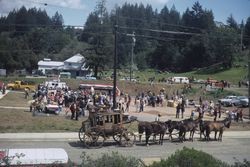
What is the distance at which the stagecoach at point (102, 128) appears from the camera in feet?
88.7

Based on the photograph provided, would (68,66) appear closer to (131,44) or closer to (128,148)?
(131,44)

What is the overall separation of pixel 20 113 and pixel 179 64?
107 m

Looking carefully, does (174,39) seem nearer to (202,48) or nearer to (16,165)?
(202,48)

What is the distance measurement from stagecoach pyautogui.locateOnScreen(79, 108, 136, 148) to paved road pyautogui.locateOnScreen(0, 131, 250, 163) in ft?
1.56

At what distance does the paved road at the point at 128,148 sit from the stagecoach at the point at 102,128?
1.56 ft

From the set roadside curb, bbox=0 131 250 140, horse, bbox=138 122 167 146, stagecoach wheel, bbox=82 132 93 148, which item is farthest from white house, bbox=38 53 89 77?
stagecoach wheel, bbox=82 132 93 148

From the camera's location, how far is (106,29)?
400ft

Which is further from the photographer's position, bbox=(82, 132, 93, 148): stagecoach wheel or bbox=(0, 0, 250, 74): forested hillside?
bbox=(0, 0, 250, 74): forested hillside

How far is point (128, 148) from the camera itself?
27.5 metres

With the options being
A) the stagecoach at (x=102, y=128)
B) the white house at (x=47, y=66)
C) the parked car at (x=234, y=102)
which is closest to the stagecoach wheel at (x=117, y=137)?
the stagecoach at (x=102, y=128)

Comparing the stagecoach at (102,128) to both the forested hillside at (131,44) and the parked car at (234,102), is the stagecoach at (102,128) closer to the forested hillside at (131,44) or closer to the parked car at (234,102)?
the parked car at (234,102)

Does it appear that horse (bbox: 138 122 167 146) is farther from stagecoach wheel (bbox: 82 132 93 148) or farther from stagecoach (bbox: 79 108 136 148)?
stagecoach wheel (bbox: 82 132 93 148)

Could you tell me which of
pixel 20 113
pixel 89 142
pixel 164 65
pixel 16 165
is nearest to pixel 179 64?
pixel 164 65

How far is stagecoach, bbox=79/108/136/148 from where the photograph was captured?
27.0 meters
